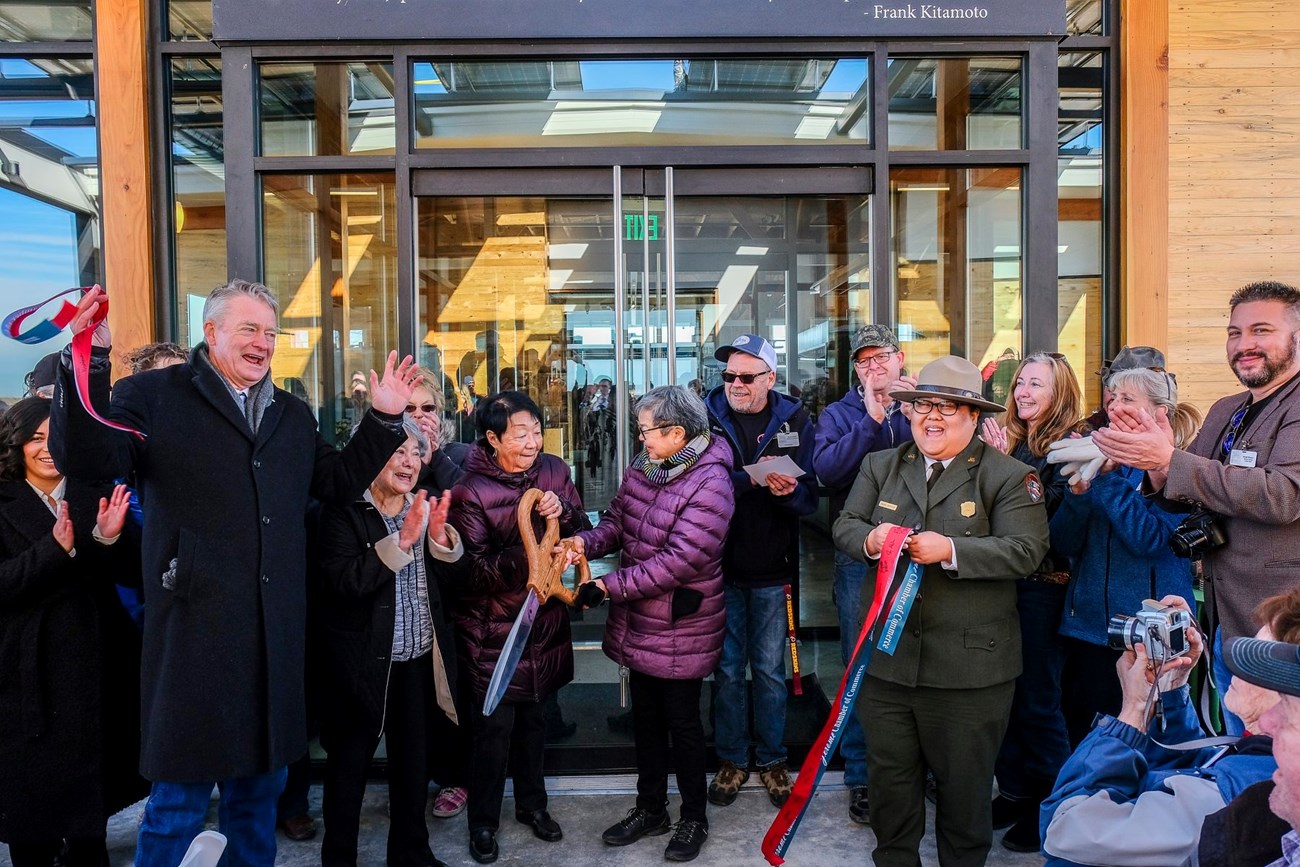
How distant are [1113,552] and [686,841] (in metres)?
1.99

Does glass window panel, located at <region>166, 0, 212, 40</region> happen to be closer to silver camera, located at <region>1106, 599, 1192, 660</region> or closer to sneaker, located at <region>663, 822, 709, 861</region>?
sneaker, located at <region>663, 822, 709, 861</region>

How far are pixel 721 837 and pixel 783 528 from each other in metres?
1.33

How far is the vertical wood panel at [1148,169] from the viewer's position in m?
4.64

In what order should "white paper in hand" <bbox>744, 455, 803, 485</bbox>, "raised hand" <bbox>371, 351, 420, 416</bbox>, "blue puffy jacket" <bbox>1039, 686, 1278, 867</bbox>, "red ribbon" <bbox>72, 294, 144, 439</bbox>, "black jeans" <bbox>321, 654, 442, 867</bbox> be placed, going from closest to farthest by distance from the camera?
"blue puffy jacket" <bbox>1039, 686, 1278, 867</bbox>
"red ribbon" <bbox>72, 294, 144, 439</bbox>
"raised hand" <bbox>371, 351, 420, 416</bbox>
"black jeans" <bbox>321, 654, 442, 867</bbox>
"white paper in hand" <bbox>744, 455, 803, 485</bbox>

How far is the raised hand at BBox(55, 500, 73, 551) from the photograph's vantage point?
3028mm

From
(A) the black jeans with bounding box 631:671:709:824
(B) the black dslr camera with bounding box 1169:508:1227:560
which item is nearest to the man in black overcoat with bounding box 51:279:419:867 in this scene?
(A) the black jeans with bounding box 631:671:709:824

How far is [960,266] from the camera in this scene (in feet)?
16.4

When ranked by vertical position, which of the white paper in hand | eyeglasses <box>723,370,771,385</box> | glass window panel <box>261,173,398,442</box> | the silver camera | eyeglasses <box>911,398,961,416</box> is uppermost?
glass window panel <box>261,173,398,442</box>

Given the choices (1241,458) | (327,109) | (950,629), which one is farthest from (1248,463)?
(327,109)

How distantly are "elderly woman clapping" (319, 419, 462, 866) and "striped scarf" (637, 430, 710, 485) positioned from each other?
821mm

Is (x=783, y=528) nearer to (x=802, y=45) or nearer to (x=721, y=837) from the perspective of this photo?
(x=721, y=837)

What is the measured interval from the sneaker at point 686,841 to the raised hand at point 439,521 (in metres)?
1.49

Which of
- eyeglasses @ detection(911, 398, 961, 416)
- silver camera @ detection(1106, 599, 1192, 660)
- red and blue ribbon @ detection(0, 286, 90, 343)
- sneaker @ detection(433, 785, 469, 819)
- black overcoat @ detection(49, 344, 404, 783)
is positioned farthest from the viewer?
sneaker @ detection(433, 785, 469, 819)

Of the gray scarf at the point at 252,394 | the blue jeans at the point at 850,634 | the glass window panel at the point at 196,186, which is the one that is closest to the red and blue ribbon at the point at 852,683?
the blue jeans at the point at 850,634
